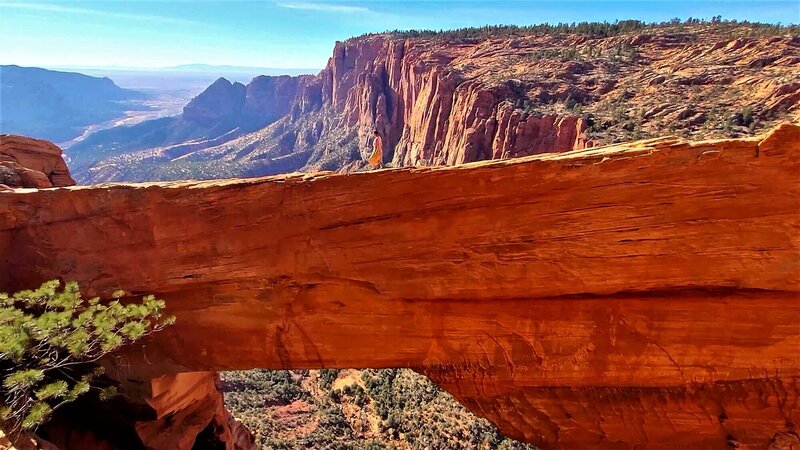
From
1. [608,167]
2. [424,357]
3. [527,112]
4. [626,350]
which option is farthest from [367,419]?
[527,112]

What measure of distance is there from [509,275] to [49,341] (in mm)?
8945

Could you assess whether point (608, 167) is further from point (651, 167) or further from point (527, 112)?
point (527, 112)

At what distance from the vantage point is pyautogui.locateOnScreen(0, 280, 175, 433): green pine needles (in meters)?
8.58

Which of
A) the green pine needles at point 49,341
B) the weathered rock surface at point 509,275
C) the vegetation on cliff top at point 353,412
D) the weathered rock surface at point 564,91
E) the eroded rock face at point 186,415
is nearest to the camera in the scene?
the weathered rock surface at point 509,275

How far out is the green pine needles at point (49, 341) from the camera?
28.1 ft

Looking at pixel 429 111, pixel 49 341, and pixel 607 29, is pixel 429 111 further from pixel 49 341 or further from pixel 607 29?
pixel 49 341

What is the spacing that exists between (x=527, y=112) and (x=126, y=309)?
1916 inches

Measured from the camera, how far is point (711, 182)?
8242mm

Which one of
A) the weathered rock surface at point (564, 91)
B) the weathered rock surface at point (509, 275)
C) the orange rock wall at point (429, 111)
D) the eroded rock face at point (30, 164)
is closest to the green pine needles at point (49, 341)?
the weathered rock surface at point (509, 275)

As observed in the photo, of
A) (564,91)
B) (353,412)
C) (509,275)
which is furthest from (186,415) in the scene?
(564,91)

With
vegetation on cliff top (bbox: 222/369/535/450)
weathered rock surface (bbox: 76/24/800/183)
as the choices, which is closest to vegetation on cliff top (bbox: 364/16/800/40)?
weathered rock surface (bbox: 76/24/800/183)

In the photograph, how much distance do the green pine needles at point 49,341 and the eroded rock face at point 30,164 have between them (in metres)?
3.71

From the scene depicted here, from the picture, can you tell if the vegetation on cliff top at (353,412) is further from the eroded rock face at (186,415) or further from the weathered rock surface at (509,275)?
the weathered rock surface at (509,275)

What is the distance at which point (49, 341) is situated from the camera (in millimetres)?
9484
